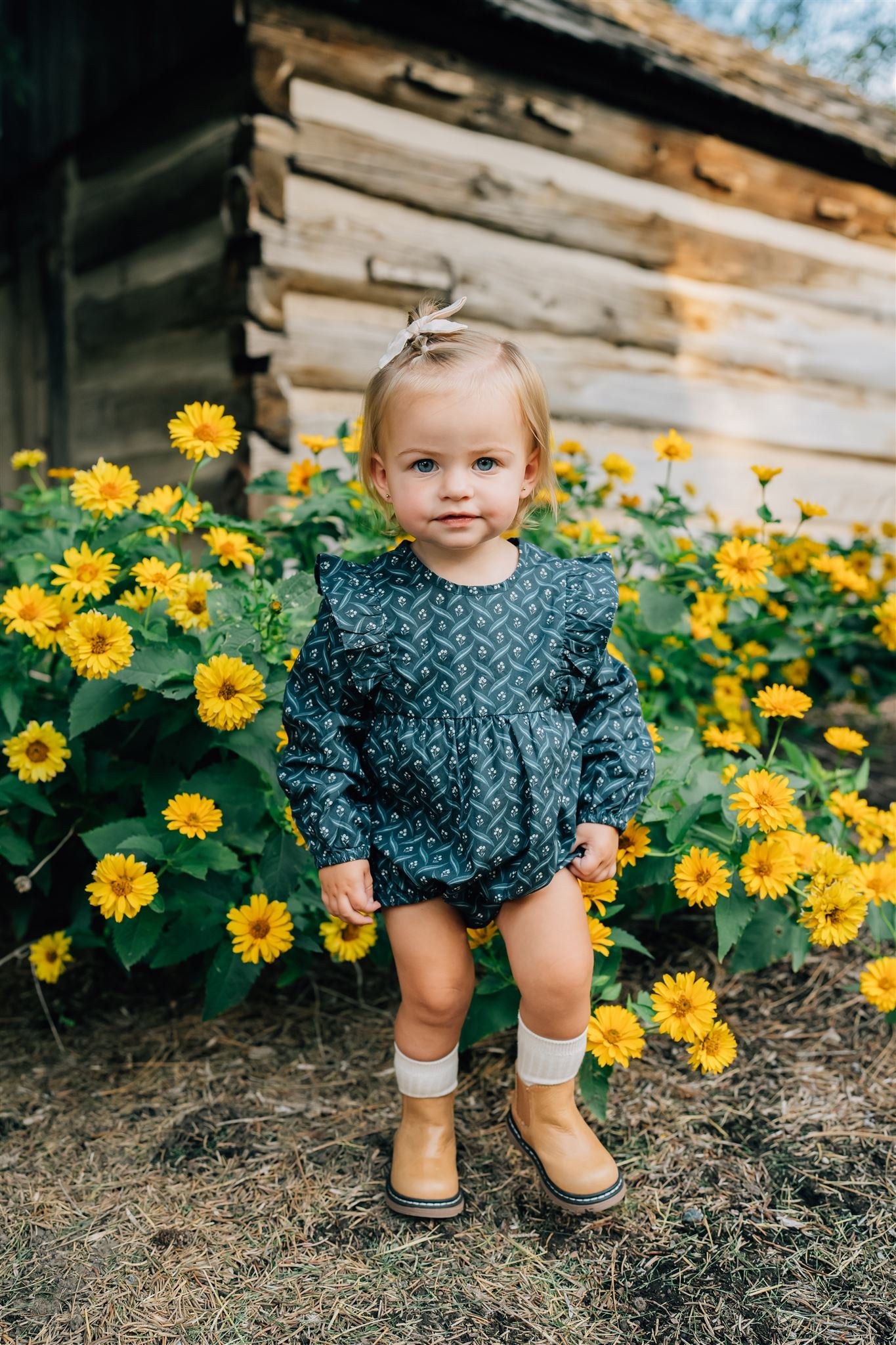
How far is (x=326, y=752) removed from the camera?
150 cm

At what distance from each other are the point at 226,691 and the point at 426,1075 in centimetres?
66

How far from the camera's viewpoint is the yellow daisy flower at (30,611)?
179cm

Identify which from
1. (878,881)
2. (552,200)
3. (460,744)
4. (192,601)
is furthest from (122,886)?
(552,200)

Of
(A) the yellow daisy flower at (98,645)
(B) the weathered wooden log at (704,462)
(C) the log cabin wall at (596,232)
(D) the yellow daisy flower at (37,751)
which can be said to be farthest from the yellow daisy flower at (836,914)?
(C) the log cabin wall at (596,232)

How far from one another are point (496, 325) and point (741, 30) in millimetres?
17512

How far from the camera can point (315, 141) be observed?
→ 3.56 metres

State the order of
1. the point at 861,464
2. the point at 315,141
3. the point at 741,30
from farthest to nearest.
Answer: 1. the point at 741,30
2. the point at 861,464
3. the point at 315,141

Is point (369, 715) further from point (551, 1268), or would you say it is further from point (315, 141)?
point (315, 141)

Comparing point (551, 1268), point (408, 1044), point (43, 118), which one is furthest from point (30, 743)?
point (43, 118)

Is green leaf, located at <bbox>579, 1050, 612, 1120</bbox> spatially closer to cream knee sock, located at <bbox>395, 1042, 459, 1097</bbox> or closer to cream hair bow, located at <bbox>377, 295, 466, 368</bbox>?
cream knee sock, located at <bbox>395, 1042, 459, 1097</bbox>

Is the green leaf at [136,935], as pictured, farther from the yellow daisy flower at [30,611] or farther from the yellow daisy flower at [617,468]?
the yellow daisy flower at [617,468]

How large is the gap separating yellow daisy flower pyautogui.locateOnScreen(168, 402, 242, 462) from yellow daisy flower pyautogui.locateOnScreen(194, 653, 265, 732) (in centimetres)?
45

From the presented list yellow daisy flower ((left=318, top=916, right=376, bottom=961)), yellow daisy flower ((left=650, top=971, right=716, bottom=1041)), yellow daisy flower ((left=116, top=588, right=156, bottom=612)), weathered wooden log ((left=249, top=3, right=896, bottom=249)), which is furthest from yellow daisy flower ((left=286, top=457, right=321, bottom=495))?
weathered wooden log ((left=249, top=3, right=896, bottom=249))

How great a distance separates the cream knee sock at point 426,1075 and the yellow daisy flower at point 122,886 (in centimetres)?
46
